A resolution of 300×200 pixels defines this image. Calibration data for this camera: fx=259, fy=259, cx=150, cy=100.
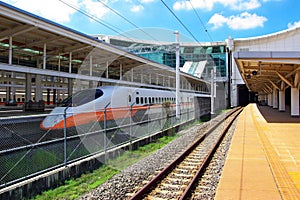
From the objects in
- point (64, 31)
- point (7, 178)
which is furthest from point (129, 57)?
point (7, 178)

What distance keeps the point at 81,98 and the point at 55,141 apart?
5.35 metres

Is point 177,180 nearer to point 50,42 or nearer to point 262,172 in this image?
point 262,172

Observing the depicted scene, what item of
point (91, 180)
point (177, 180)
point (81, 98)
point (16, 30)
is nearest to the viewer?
point (177, 180)

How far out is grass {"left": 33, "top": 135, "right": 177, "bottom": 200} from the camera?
600cm

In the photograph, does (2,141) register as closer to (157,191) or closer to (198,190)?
(157,191)

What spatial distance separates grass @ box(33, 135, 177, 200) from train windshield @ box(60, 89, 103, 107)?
379cm

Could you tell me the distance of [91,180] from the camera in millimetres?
7086

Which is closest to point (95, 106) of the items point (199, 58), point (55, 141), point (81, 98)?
point (81, 98)

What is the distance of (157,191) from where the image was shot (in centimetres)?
585

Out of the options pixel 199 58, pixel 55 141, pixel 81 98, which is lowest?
pixel 55 141

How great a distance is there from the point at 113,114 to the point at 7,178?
7209 mm

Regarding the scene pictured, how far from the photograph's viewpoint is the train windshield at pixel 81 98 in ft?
40.3

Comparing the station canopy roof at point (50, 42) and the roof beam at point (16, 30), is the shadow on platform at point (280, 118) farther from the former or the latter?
the roof beam at point (16, 30)

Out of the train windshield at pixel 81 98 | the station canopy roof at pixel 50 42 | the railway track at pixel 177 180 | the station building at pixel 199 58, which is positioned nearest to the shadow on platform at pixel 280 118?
the railway track at pixel 177 180
